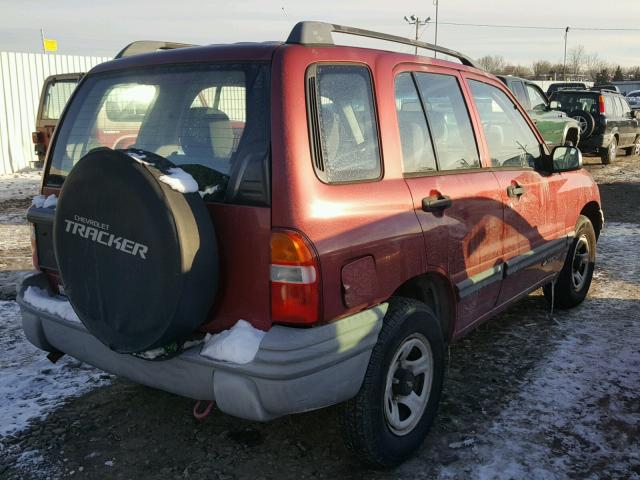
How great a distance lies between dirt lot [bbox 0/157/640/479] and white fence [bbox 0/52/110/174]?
11.8 m

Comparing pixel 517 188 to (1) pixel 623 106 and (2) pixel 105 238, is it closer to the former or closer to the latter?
(2) pixel 105 238

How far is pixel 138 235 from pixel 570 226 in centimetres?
347

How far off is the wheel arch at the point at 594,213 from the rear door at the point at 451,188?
1.79 metres

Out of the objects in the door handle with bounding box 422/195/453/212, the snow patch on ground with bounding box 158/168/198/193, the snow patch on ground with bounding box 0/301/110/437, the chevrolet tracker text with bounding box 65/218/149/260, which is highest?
the snow patch on ground with bounding box 158/168/198/193

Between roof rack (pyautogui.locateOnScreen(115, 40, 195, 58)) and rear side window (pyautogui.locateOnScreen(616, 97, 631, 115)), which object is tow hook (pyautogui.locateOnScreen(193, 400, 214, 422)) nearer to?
roof rack (pyautogui.locateOnScreen(115, 40, 195, 58))

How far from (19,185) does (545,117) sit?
11.2m

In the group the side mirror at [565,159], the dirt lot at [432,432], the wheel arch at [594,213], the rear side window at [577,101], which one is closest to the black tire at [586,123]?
the rear side window at [577,101]

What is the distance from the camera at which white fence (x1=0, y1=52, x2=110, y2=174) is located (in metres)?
14.5

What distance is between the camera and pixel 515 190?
12.1 ft

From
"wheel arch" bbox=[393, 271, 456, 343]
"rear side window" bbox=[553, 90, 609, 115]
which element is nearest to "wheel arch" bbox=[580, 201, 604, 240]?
"wheel arch" bbox=[393, 271, 456, 343]

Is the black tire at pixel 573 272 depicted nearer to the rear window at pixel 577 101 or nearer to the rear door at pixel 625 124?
the rear window at pixel 577 101

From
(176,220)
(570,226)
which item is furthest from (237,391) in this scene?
(570,226)

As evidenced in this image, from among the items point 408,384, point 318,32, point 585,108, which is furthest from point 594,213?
point 585,108

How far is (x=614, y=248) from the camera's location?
718 centimetres
